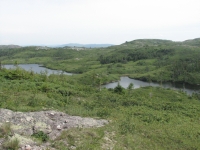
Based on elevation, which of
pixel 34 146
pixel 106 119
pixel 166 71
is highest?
pixel 34 146

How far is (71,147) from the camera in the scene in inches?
534

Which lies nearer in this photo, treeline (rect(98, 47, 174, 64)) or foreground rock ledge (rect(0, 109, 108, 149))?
foreground rock ledge (rect(0, 109, 108, 149))

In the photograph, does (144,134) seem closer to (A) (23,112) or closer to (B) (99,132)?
(B) (99,132)

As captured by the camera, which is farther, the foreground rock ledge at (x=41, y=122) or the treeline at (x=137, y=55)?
the treeline at (x=137, y=55)

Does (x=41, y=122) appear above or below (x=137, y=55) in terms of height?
above

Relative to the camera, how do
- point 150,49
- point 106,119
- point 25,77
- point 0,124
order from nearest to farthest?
point 0,124
point 106,119
point 25,77
point 150,49

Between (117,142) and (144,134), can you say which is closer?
(117,142)

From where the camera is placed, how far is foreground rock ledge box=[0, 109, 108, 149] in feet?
48.6

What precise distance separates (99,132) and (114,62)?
166000 mm

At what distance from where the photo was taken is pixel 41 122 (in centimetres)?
1631

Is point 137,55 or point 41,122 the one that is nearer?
point 41,122

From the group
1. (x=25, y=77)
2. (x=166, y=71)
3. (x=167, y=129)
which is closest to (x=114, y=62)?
(x=166, y=71)

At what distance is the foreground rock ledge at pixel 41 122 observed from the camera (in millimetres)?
14805

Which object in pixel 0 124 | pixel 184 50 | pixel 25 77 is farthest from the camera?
pixel 184 50
